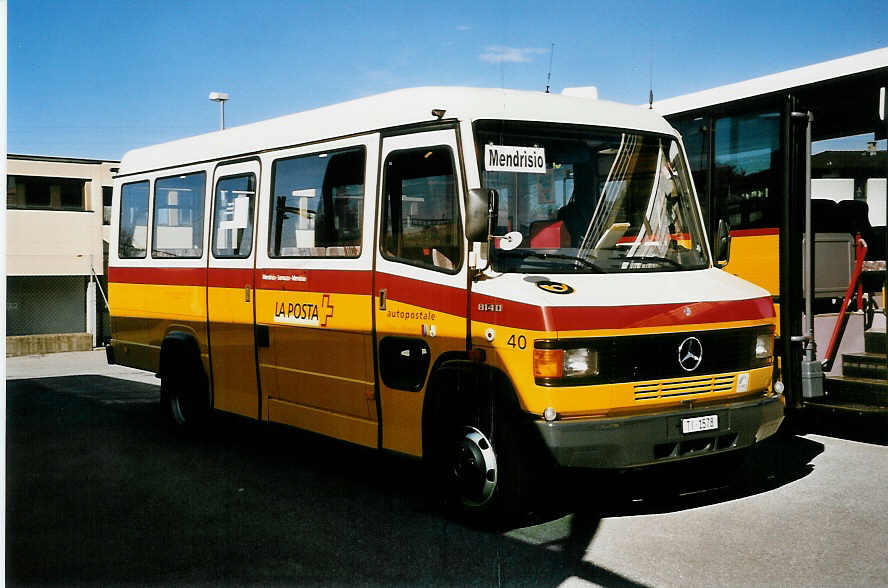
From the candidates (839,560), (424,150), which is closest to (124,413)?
(424,150)

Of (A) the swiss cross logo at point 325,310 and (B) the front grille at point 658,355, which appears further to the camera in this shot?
(A) the swiss cross logo at point 325,310

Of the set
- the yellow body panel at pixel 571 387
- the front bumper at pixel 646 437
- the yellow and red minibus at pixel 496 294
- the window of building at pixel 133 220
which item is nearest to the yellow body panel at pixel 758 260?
the yellow and red minibus at pixel 496 294

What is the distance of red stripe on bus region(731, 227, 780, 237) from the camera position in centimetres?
864

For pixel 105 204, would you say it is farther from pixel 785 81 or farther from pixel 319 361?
pixel 785 81

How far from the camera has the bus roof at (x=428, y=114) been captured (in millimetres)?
6594

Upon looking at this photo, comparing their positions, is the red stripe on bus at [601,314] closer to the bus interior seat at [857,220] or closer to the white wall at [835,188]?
the bus interior seat at [857,220]

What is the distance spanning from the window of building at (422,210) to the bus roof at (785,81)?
374 centimetres

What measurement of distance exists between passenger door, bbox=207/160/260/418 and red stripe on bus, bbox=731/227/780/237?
14.4 feet

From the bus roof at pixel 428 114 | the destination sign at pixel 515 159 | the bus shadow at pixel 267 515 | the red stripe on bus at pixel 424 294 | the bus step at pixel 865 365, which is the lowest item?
the bus shadow at pixel 267 515

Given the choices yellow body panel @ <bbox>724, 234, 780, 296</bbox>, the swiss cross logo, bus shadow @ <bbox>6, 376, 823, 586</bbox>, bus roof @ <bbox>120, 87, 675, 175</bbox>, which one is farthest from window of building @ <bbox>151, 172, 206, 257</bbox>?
yellow body panel @ <bbox>724, 234, 780, 296</bbox>

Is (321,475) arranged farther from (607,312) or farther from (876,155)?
(876,155)

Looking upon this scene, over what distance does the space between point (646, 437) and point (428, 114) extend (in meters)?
2.60

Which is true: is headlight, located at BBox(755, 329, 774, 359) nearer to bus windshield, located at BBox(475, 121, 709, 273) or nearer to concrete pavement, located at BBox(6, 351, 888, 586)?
bus windshield, located at BBox(475, 121, 709, 273)

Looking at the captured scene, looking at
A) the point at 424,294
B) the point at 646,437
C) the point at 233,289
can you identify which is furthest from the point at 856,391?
the point at 233,289
